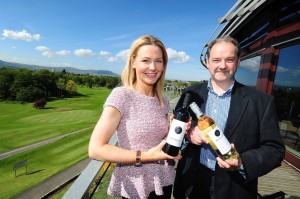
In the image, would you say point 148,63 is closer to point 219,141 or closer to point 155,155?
point 155,155

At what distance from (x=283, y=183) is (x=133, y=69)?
4.32 metres

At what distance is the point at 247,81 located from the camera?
9500 millimetres

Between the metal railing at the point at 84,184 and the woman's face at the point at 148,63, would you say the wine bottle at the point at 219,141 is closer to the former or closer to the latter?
the woman's face at the point at 148,63

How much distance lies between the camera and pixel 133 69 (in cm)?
233

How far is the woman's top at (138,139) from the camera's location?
2082 millimetres

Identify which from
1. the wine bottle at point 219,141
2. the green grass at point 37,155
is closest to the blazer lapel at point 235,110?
the wine bottle at point 219,141

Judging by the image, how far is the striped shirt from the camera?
2.38 m

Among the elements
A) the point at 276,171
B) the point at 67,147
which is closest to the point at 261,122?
the point at 276,171

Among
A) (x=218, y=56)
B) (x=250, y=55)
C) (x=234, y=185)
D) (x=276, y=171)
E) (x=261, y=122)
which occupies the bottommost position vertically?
(x=276, y=171)

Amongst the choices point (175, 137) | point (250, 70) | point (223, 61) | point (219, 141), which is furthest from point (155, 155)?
Result: point (250, 70)

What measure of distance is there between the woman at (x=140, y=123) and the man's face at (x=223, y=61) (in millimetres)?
464

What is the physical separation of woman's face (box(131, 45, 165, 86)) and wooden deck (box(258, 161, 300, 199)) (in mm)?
3558

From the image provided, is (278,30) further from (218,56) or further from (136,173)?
(136,173)

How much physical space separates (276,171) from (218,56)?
444 centimetres
